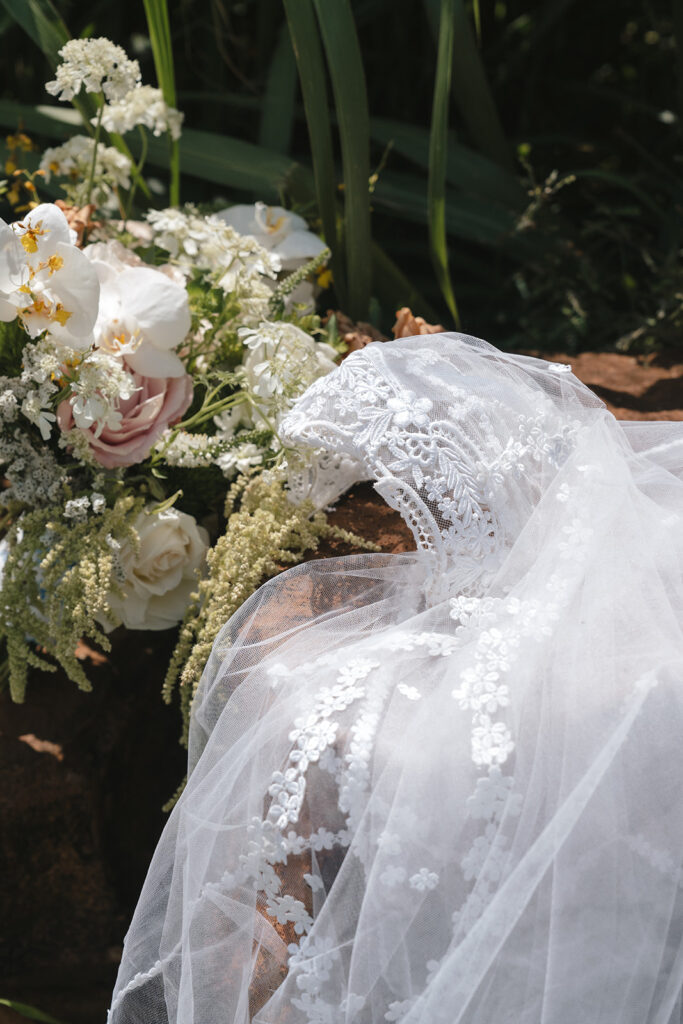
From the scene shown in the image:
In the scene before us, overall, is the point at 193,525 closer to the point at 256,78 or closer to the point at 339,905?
the point at 339,905

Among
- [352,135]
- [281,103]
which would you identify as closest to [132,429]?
[352,135]

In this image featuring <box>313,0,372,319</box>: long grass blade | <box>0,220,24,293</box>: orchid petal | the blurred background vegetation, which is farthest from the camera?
the blurred background vegetation

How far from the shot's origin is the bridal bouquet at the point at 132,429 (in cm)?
100

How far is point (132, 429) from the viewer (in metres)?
1.09

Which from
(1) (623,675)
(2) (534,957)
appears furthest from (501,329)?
(2) (534,957)

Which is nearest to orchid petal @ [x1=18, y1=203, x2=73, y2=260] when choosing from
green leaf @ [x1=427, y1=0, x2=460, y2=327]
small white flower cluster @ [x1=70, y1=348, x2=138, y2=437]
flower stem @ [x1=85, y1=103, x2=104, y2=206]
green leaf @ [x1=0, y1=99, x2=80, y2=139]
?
small white flower cluster @ [x1=70, y1=348, x2=138, y2=437]

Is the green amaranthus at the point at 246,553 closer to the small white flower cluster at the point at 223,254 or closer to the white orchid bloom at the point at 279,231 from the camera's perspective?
the small white flower cluster at the point at 223,254

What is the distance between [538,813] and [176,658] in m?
0.49

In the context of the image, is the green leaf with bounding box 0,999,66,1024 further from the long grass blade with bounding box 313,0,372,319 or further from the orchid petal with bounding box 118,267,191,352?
the long grass blade with bounding box 313,0,372,319

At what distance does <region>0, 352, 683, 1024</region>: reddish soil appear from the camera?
129 centimetres

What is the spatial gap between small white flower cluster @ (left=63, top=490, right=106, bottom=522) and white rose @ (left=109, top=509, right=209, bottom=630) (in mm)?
Answer: 52

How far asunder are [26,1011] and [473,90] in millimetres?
1779

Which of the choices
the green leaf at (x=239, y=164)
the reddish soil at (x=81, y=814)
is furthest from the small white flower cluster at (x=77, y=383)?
the green leaf at (x=239, y=164)

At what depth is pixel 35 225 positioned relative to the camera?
38.4 inches
